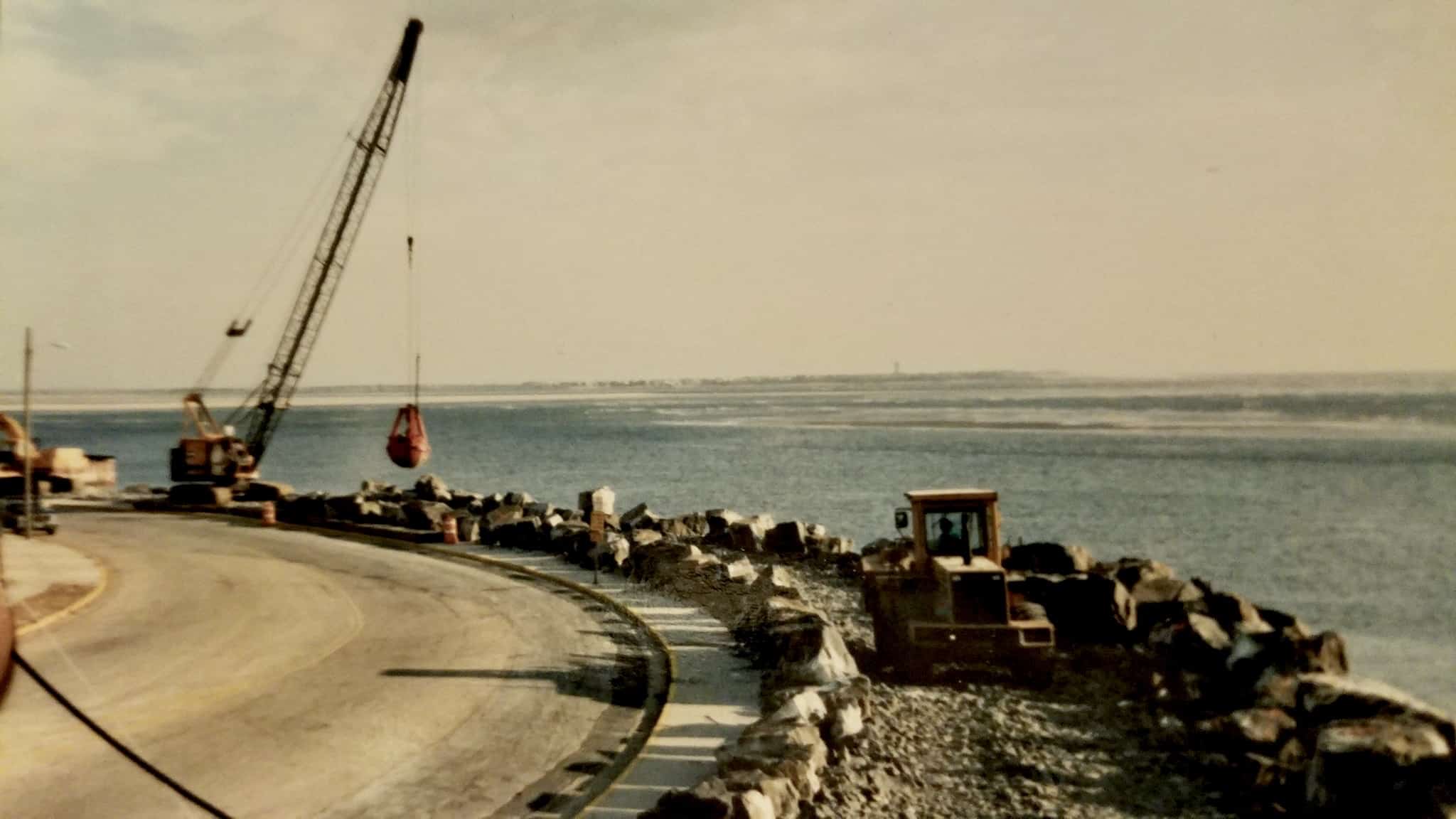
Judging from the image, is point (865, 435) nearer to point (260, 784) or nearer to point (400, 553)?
point (400, 553)

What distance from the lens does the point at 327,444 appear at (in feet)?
508

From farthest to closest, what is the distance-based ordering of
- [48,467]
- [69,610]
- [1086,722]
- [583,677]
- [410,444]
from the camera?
[48,467]
[410,444]
[69,610]
[583,677]
[1086,722]

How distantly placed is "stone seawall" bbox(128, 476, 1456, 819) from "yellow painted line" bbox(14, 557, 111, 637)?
14492 mm

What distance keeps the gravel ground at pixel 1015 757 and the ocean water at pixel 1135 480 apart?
12529 millimetres

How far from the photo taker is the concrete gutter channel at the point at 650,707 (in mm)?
13312

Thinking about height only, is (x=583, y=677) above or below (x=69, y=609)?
below

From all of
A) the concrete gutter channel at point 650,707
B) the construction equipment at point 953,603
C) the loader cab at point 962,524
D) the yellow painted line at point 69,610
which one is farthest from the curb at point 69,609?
the loader cab at point 962,524

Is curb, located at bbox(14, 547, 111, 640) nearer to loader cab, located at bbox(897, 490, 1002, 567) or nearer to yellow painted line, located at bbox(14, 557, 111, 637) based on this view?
yellow painted line, located at bbox(14, 557, 111, 637)

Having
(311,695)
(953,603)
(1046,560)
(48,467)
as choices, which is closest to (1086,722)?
(953,603)

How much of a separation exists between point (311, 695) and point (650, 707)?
6087 millimetres

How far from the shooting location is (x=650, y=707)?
17062mm

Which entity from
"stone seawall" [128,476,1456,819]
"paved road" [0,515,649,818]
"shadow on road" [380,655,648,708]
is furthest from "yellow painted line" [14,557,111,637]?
"stone seawall" [128,476,1456,819]

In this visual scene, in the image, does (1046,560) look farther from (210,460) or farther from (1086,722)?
(210,460)

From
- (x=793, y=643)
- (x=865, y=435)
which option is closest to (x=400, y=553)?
(x=793, y=643)
